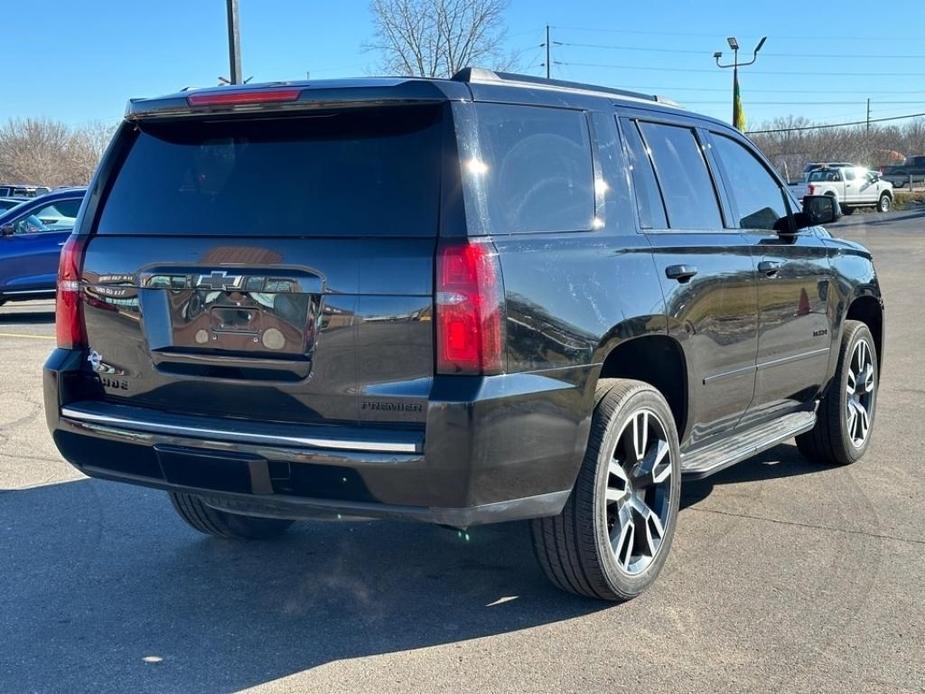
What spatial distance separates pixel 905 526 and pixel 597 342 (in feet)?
7.23

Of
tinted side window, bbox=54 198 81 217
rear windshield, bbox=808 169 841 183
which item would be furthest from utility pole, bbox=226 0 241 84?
rear windshield, bbox=808 169 841 183

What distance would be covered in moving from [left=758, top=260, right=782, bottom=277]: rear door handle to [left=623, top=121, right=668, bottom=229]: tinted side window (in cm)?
81

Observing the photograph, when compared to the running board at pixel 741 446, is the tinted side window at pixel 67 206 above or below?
above

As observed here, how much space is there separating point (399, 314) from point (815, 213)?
3.20 metres

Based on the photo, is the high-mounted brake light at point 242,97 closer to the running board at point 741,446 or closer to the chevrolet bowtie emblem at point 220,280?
the chevrolet bowtie emblem at point 220,280

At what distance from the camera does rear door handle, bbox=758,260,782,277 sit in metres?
4.95

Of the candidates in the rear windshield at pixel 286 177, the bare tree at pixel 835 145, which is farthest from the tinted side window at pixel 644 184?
the bare tree at pixel 835 145

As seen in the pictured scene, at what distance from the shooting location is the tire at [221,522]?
4.66m

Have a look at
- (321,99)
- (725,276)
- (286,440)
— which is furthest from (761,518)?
(321,99)

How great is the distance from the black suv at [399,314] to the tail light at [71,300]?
0.04 ft

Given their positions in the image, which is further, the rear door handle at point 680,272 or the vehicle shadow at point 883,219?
the vehicle shadow at point 883,219

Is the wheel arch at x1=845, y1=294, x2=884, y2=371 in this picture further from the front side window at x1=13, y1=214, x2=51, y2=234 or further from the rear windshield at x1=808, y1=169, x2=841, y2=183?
the rear windshield at x1=808, y1=169, x2=841, y2=183

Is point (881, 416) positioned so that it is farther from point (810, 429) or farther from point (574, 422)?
point (574, 422)

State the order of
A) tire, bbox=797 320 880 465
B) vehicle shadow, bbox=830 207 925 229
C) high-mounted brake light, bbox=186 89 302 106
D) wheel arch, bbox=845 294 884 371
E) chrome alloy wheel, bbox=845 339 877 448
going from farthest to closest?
vehicle shadow, bbox=830 207 925 229
wheel arch, bbox=845 294 884 371
chrome alloy wheel, bbox=845 339 877 448
tire, bbox=797 320 880 465
high-mounted brake light, bbox=186 89 302 106
